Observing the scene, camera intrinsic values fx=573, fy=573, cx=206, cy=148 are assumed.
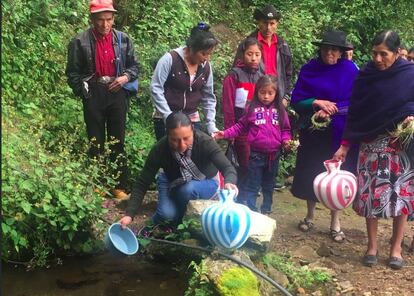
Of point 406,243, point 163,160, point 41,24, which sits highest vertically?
point 41,24

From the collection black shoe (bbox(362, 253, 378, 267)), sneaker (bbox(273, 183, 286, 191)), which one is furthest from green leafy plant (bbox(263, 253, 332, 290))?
sneaker (bbox(273, 183, 286, 191))

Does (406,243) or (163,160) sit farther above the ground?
(163,160)

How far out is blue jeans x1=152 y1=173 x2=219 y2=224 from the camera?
443cm

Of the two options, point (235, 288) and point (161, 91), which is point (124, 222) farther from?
point (161, 91)

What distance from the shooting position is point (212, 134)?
15.9 feet

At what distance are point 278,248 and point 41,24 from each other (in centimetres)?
405

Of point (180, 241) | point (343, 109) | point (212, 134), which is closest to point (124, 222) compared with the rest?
point (180, 241)

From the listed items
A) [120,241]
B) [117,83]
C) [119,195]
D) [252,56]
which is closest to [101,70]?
[117,83]

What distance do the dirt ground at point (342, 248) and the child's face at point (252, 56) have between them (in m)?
1.53

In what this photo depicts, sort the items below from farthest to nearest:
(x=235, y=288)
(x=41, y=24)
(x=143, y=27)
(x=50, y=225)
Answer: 1. (x=143, y=27)
2. (x=41, y=24)
3. (x=50, y=225)
4. (x=235, y=288)

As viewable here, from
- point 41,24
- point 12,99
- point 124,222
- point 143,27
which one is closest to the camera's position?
point 124,222

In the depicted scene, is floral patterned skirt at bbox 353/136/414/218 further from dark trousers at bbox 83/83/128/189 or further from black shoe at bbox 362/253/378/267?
dark trousers at bbox 83/83/128/189

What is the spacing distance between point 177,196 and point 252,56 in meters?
1.41

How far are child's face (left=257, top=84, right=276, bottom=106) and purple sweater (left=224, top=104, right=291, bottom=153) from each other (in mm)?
49
